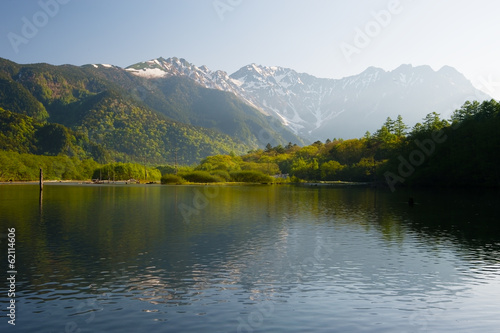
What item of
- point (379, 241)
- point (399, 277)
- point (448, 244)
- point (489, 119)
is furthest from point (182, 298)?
point (489, 119)

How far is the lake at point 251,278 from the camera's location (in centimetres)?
1911

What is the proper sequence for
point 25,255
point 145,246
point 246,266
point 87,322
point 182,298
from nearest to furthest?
1. point 87,322
2. point 182,298
3. point 246,266
4. point 25,255
5. point 145,246

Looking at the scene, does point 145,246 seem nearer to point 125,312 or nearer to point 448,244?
point 125,312

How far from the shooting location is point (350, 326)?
18578 mm

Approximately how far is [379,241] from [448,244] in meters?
6.15

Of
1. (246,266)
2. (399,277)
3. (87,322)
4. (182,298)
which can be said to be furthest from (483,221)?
(87,322)

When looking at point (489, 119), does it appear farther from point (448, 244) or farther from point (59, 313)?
point (59, 313)

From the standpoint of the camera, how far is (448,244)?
38.9 metres

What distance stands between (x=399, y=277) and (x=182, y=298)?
46.7ft

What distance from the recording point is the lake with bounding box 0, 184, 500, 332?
19109 millimetres

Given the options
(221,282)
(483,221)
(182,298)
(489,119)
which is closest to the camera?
(182,298)

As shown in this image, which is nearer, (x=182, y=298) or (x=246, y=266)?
(x=182, y=298)

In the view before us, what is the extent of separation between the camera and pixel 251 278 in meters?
26.5

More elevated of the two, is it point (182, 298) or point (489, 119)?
point (489, 119)
